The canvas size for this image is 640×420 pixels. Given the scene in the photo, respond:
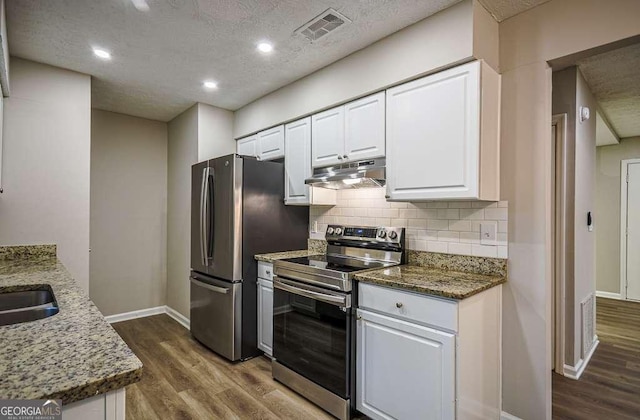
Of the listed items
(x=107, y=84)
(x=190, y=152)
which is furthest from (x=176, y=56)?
(x=190, y=152)

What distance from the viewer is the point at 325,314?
2289mm

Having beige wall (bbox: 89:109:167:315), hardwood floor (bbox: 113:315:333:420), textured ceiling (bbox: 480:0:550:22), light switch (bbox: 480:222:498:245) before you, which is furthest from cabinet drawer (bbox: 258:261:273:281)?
textured ceiling (bbox: 480:0:550:22)

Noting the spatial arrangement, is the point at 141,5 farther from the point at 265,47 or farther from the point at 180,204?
the point at 180,204

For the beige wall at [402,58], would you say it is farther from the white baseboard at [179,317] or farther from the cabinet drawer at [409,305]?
the white baseboard at [179,317]

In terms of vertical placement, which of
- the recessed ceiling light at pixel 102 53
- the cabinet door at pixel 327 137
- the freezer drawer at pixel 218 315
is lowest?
the freezer drawer at pixel 218 315

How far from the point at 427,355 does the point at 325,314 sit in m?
0.72

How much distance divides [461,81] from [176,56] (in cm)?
214

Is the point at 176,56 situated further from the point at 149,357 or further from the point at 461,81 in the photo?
the point at 149,357

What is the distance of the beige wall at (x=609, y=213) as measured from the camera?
509cm

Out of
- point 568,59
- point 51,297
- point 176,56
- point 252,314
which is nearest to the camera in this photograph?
point 51,297

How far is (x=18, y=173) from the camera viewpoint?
2.69 metres

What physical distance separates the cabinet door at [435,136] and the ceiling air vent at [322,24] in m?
0.56

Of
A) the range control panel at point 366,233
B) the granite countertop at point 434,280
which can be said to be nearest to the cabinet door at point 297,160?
the range control panel at point 366,233

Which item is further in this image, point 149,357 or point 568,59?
point 149,357
